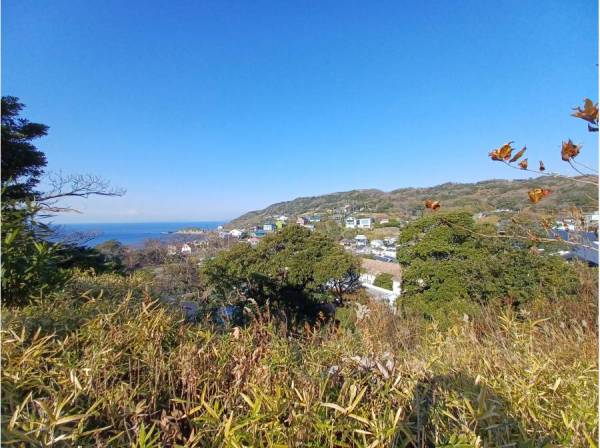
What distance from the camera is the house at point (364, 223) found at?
79.3 feet

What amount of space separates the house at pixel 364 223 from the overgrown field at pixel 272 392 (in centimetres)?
2253

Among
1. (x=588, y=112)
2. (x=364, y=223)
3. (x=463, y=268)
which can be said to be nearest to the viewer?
(x=588, y=112)

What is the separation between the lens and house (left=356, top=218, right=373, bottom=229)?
79.3ft

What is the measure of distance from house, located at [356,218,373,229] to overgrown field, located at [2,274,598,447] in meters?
22.5

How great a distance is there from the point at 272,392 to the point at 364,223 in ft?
78.6

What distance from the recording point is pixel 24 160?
6.93m

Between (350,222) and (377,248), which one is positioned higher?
(350,222)

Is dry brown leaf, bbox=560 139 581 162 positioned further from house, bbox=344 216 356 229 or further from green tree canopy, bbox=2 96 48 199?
house, bbox=344 216 356 229

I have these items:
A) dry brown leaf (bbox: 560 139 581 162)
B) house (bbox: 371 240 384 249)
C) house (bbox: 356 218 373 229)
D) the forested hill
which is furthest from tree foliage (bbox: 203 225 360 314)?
house (bbox: 356 218 373 229)

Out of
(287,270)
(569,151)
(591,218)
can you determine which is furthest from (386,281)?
(569,151)

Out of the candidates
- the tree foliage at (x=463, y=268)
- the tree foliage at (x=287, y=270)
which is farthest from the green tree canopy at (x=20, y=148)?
the tree foliage at (x=463, y=268)

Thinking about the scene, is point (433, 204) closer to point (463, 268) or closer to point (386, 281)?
point (463, 268)

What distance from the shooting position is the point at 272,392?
1.19m

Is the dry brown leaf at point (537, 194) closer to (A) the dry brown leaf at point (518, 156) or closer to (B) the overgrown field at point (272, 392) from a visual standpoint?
(A) the dry brown leaf at point (518, 156)
